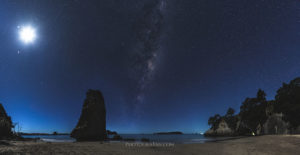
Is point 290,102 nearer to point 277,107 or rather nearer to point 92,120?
point 277,107

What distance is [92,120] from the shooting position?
54812 millimetres

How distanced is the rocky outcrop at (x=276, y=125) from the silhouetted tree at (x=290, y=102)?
2757 mm

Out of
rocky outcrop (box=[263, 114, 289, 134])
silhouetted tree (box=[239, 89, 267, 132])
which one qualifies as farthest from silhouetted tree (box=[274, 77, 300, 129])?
silhouetted tree (box=[239, 89, 267, 132])

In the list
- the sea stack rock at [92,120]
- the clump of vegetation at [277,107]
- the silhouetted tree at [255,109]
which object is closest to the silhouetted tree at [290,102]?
the clump of vegetation at [277,107]

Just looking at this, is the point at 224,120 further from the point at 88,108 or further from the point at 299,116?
the point at 88,108

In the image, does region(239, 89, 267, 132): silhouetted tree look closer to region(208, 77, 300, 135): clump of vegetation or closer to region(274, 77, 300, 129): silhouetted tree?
region(208, 77, 300, 135): clump of vegetation

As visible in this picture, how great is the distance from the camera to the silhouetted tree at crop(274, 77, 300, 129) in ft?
101

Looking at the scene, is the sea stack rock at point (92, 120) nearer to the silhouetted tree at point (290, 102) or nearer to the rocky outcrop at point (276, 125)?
the rocky outcrop at point (276, 125)

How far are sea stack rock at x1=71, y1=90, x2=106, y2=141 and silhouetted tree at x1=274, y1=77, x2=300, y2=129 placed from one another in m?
57.6

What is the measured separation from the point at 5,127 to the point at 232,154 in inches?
2250

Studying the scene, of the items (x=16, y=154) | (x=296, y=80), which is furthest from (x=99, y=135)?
(x=296, y=80)

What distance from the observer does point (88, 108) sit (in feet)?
183

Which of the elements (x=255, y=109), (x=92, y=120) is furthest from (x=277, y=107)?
(x=92, y=120)

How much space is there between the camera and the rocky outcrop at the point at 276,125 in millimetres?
35491
